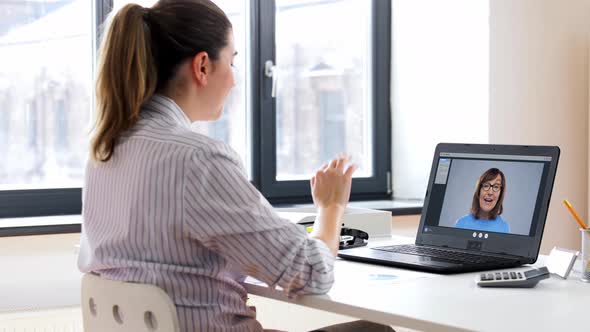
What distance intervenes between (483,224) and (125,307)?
90 centimetres

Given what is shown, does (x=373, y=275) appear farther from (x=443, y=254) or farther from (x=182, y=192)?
(x=182, y=192)

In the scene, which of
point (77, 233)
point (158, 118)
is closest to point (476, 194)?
point (158, 118)

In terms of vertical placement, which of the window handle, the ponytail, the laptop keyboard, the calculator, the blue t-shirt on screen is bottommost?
the laptop keyboard

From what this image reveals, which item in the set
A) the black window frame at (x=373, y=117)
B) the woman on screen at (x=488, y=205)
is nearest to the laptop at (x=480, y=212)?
the woman on screen at (x=488, y=205)

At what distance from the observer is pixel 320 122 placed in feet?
11.6

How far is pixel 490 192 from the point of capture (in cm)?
197

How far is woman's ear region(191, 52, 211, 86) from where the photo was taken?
1.60 metres

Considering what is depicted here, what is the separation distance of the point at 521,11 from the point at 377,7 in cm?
61

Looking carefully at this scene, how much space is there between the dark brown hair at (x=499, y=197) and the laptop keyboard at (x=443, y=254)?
0.36ft

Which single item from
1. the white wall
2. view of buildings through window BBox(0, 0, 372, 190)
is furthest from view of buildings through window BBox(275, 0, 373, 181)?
the white wall

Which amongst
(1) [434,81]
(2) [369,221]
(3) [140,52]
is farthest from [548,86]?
(3) [140,52]

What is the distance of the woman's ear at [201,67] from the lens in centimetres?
160

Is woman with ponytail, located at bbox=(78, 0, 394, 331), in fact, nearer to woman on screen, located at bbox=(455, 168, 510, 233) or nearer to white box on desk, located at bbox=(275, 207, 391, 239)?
woman on screen, located at bbox=(455, 168, 510, 233)

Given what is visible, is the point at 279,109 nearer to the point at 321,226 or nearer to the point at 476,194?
the point at 476,194
